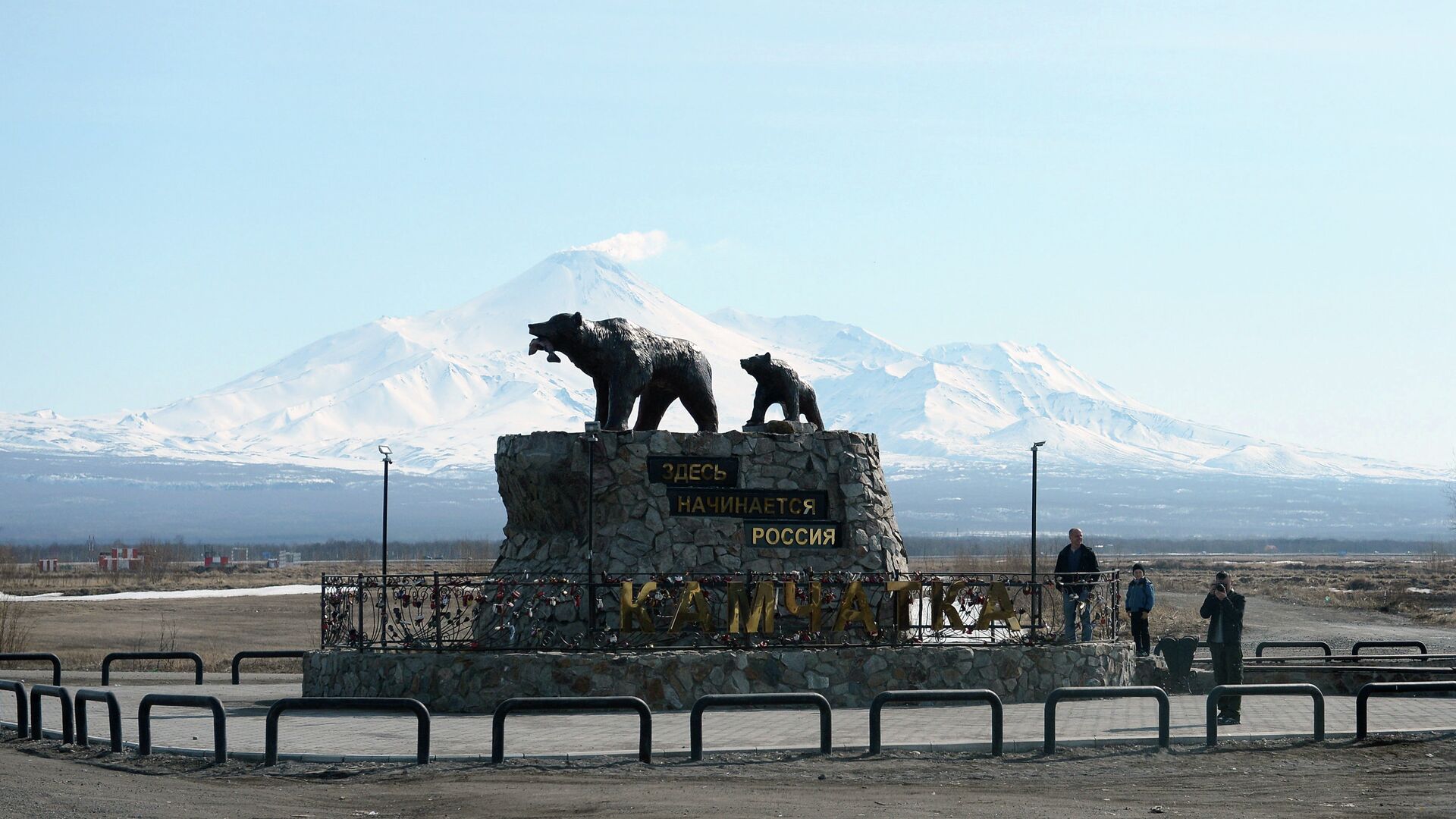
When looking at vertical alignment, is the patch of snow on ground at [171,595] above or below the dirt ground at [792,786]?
below

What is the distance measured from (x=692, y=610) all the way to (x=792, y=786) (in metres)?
6.65

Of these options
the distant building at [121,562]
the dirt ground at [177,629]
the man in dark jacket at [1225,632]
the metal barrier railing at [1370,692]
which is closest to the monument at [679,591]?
the man in dark jacket at [1225,632]

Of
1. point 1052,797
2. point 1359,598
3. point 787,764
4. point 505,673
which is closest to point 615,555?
point 505,673

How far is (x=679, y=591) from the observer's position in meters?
20.5

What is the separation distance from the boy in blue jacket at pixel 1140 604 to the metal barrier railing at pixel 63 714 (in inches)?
520

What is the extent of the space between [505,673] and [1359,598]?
45.5m

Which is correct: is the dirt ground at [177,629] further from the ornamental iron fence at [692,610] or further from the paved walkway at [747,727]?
the paved walkway at [747,727]

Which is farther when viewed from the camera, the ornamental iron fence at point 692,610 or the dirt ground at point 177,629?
the dirt ground at point 177,629

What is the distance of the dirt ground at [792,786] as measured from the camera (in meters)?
12.7

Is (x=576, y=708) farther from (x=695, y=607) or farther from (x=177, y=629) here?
(x=177, y=629)

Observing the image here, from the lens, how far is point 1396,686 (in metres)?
16.6

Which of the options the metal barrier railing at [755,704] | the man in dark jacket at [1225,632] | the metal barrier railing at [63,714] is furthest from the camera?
the man in dark jacket at [1225,632]

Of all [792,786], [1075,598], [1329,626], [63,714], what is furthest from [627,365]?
[1329,626]

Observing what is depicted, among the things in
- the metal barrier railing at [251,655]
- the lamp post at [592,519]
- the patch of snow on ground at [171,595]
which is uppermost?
the lamp post at [592,519]
